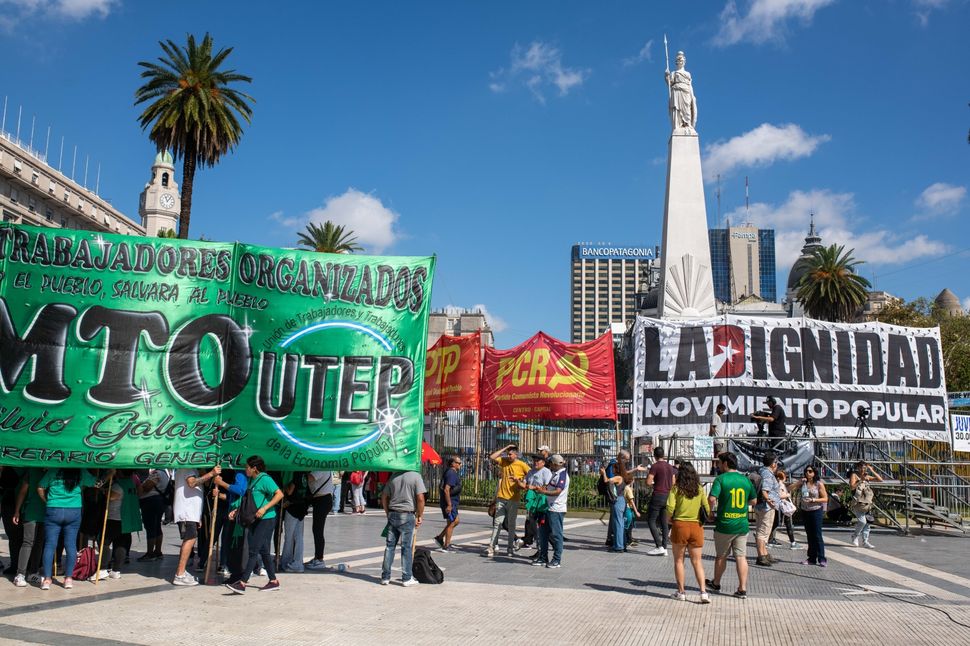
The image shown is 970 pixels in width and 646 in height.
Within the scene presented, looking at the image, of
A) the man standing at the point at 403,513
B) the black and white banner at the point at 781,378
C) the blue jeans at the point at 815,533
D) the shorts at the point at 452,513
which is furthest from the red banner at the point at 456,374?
the man standing at the point at 403,513

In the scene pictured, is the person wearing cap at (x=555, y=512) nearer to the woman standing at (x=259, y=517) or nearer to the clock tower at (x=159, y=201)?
the woman standing at (x=259, y=517)

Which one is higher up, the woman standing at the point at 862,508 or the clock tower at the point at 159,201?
the clock tower at the point at 159,201

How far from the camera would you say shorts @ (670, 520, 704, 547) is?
9.98 meters

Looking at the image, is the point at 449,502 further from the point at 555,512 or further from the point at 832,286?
the point at 832,286

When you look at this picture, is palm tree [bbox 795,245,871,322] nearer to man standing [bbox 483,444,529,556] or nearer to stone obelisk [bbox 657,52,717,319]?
stone obelisk [bbox 657,52,717,319]

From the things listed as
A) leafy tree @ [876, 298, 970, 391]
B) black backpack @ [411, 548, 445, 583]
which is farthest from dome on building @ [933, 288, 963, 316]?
black backpack @ [411, 548, 445, 583]

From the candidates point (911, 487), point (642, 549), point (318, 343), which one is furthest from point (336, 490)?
point (911, 487)

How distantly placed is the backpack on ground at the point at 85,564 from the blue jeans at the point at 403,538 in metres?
3.65

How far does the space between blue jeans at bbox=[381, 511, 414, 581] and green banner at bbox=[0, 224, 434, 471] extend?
0.64m

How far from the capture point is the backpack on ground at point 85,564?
33.4 ft

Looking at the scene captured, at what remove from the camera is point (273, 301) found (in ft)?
34.7

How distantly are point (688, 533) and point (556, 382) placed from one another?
1208 centimetres

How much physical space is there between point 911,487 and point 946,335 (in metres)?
43.9

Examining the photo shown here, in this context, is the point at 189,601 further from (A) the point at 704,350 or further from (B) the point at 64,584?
(A) the point at 704,350
